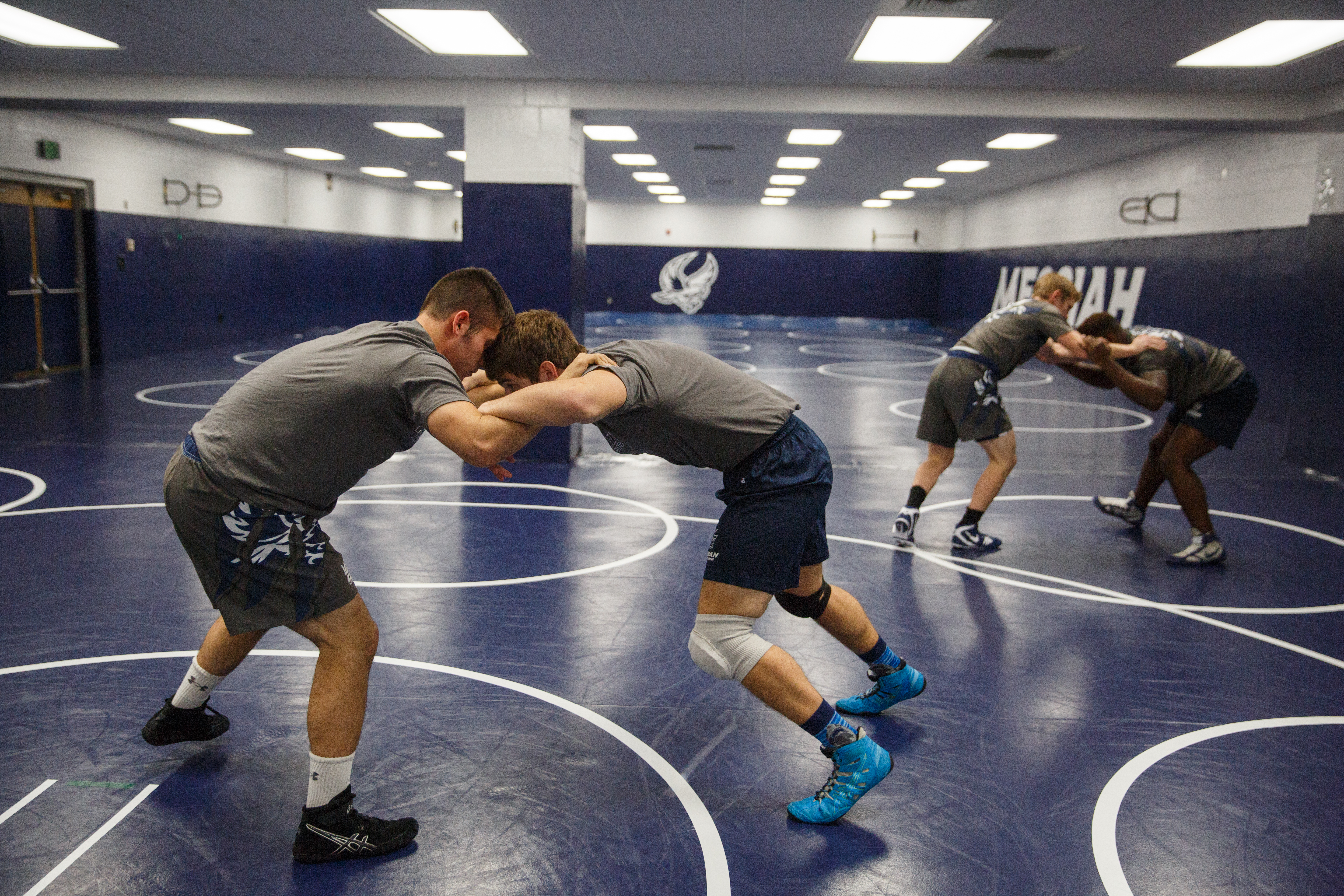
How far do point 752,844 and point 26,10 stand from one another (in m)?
7.48

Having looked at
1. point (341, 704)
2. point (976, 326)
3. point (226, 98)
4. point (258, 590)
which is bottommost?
A: point (341, 704)

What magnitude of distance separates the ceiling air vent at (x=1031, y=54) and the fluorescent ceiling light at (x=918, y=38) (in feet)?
0.86

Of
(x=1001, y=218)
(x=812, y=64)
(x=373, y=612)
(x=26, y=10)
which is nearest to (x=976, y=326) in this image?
(x=812, y=64)

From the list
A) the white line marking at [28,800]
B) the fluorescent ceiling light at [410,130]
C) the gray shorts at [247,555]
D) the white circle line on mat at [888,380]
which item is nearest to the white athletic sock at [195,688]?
the white line marking at [28,800]

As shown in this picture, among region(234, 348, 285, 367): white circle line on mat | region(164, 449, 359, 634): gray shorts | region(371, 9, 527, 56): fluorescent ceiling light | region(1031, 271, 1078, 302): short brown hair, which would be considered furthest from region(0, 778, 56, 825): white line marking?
region(234, 348, 285, 367): white circle line on mat

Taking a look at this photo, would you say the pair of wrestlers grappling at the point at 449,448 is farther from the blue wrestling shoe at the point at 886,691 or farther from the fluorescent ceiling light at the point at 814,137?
the fluorescent ceiling light at the point at 814,137

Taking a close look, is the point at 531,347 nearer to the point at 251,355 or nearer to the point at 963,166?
the point at 251,355

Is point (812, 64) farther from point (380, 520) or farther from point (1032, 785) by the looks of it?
point (1032, 785)

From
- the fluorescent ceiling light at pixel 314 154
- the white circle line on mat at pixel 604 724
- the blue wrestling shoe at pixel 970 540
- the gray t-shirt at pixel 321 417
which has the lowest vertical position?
the white circle line on mat at pixel 604 724

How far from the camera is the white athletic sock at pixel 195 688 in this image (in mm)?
2955

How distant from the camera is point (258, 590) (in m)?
2.53

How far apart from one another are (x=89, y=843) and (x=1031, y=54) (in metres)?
7.24

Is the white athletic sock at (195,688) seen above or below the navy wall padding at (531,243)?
below

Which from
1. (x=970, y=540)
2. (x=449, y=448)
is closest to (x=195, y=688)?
(x=449, y=448)
